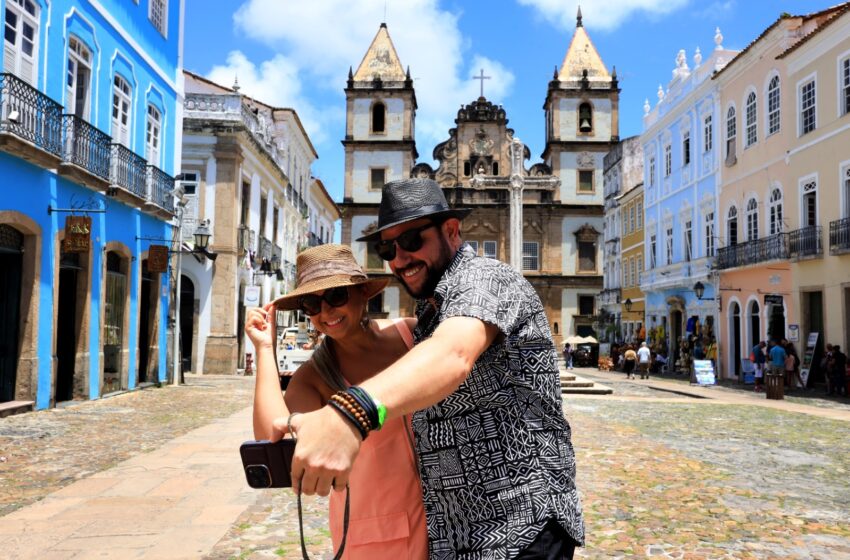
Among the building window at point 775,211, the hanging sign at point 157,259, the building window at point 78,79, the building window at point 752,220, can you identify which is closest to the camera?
the building window at point 78,79

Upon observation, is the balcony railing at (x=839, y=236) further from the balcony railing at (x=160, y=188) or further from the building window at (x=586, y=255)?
the building window at (x=586, y=255)

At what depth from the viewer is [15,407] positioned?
34.9ft

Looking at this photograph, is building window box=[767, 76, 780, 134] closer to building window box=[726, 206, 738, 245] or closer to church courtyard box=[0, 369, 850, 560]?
building window box=[726, 206, 738, 245]

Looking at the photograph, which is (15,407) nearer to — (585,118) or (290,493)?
(290,493)

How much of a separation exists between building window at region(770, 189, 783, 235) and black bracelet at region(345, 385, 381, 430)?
2169 centimetres

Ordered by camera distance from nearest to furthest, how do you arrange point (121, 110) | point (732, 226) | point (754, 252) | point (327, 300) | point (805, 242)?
point (327, 300) → point (121, 110) → point (805, 242) → point (754, 252) → point (732, 226)

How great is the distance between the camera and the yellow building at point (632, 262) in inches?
1348

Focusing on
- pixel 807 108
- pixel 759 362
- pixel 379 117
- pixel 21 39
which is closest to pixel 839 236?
pixel 807 108

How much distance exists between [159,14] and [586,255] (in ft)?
110

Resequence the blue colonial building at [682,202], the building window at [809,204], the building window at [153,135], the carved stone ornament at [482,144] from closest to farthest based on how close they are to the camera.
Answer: the building window at [153,135] → the building window at [809,204] → the blue colonial building at [682,202] → the carved stone ornament at [482,144]

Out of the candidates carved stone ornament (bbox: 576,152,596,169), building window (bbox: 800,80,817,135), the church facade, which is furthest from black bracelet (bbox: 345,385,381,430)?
carved stone ornament (bbox: 576,152,596,169)

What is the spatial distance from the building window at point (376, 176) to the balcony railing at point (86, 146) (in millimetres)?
33265

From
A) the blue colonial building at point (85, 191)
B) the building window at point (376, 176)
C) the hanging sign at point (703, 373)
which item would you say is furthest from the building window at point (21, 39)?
the building window at point (376, 176)

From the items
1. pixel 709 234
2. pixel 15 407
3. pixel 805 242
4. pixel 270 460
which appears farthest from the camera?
pixel 709 234
